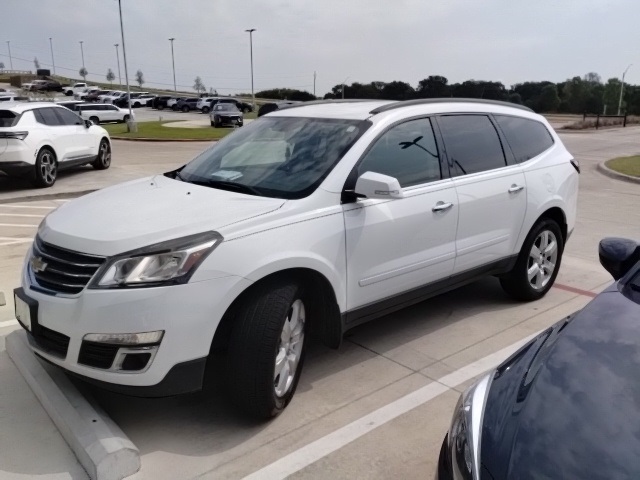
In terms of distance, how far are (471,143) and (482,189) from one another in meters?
0.40

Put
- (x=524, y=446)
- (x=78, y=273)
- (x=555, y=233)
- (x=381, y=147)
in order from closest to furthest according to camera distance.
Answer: (x=524, y=446) < (x=78, y=273) < (x=381, y=147) < (x=555, y=233)

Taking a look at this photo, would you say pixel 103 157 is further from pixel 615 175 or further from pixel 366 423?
pixel 366 423

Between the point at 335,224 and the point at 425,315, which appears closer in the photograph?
the point at 335,224

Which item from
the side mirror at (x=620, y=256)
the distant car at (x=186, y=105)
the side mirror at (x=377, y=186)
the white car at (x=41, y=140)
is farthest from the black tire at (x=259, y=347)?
the distant car at (x=186, y=105)

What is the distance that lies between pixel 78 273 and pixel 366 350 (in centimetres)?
217

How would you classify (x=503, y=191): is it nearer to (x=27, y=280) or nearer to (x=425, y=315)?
(x=425, y=315)

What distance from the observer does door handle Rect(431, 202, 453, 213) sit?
4234 millimetres

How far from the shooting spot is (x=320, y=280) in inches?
141

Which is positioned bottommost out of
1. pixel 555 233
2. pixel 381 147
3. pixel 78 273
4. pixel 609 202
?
pixel 609 202

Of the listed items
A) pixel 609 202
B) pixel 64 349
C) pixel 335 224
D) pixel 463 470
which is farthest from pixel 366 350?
pixel 609 202

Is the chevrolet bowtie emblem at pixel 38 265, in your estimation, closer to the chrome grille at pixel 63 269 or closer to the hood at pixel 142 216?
the chrome grille at pixel 63 269

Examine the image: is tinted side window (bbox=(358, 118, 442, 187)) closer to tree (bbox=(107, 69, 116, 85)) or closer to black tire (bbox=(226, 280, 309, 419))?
black tire (bbox=(226, 280, 309, 419))

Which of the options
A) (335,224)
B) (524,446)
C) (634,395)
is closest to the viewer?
(524,446)

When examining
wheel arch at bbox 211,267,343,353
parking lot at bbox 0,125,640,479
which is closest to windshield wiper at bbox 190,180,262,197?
wheel arch at bbox 211,267,343,353
